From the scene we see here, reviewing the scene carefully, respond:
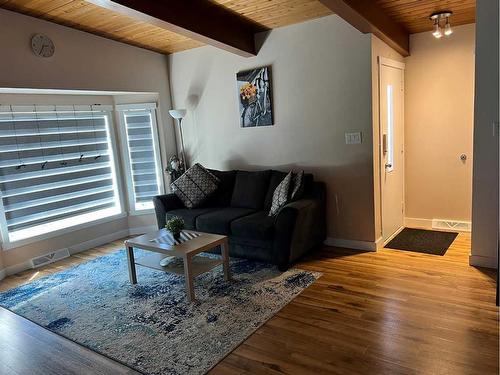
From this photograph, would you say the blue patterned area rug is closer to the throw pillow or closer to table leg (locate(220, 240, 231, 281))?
table leg (locate(220, 240, 231, 281))

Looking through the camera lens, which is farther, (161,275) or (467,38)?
(467,38)

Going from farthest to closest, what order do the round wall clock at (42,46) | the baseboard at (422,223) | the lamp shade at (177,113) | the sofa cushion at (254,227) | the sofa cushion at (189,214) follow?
the lamp shade at (177,113) → the baseboard at (422,223) → the sofa cushion at (189,214) → the round wall clock at (42,46) → the sofa cushion at (254,227)

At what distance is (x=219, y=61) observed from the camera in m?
4.86

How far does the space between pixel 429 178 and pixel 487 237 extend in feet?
5.07

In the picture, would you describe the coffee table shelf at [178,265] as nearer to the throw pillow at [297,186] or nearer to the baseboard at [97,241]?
the throw pillow at [297,186]

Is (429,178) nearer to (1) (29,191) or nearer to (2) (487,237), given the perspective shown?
(2) (487,237)

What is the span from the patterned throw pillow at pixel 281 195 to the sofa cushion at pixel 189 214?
0.86 m

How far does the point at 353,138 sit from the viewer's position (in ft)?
13.2

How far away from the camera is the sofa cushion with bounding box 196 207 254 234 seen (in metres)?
4.01

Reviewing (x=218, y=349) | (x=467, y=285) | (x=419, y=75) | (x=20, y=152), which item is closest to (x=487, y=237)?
(x=467, y=285)

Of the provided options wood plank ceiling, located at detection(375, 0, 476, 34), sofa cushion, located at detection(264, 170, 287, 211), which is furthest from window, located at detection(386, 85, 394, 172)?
sofa cushion, located at detection(264, 170, 287, 211)

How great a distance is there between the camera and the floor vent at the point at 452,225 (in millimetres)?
4652

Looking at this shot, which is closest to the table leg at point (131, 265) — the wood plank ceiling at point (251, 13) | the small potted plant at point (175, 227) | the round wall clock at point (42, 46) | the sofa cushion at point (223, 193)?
the small potted plant at point (175, 227)

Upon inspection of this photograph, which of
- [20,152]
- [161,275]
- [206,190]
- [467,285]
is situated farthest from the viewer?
[206,190]
